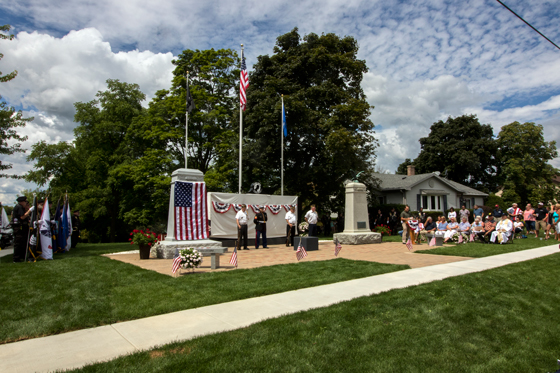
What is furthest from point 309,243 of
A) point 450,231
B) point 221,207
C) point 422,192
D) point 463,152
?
point 463,152

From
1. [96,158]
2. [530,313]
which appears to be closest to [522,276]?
[530,313]

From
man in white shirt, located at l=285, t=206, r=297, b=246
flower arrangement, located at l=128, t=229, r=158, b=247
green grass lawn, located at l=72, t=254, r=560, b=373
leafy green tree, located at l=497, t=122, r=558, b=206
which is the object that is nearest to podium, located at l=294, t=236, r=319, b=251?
man in white shirt, located at l=285, t=206, r=297, b=246

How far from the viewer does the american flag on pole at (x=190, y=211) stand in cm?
1245

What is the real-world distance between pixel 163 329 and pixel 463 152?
51.1 m

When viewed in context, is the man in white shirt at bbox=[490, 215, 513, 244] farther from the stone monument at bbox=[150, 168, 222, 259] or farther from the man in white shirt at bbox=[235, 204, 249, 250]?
the stone monument at bbox=[150, 168, 222, 259]

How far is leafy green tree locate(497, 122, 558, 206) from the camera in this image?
45.9 m

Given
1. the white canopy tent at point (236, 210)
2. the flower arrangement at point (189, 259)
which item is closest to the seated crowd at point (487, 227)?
the white canopy tent at point (236, 210)

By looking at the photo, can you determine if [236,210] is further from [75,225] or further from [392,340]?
[392,340]

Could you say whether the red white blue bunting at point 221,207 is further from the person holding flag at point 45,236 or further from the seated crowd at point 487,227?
the seated crowd at point 487,227

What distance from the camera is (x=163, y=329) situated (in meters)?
4.73

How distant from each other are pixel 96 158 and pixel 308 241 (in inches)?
1056

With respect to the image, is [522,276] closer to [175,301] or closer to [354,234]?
[175,301]

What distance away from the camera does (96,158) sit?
112 ft

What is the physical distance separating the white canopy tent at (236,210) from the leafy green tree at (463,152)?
36205mm
